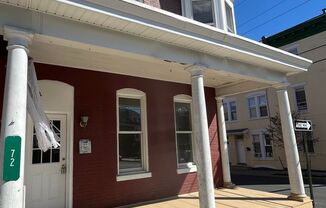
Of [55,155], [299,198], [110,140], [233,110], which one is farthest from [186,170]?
[233,110]

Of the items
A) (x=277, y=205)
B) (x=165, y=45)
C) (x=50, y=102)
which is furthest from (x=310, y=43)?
(x=50, y=102)

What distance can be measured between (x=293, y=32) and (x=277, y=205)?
14.4 metres

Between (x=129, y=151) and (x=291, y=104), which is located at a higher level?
(x=291, y=104)

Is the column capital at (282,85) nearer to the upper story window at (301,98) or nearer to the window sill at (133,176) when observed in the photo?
the window sill at (133,176)

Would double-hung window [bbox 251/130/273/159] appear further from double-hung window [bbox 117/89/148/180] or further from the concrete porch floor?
double-hung window [bbox 117/89/148/180]

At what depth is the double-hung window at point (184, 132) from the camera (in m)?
8.25

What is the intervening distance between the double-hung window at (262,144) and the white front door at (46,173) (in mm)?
16188

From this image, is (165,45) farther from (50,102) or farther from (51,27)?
(50,102)

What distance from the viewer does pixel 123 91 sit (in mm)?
7223

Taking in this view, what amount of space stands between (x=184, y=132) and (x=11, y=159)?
19.0ft

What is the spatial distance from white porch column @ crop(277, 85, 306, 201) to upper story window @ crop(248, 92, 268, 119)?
12.8 meters

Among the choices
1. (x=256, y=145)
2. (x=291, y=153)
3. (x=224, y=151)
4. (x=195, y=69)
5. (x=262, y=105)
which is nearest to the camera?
(x=195, y=69)

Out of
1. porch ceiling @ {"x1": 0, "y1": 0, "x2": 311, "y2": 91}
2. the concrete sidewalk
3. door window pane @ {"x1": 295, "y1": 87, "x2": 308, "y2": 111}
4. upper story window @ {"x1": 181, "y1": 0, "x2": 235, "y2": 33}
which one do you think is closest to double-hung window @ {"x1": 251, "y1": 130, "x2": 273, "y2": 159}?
the concrete sidewalk

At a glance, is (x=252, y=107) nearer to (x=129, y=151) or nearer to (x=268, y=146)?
(x=268, y=146)
